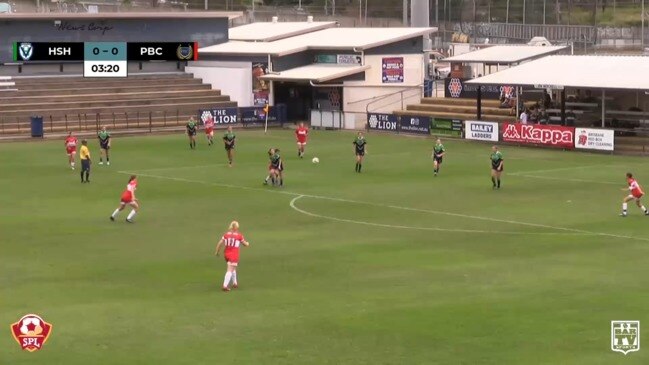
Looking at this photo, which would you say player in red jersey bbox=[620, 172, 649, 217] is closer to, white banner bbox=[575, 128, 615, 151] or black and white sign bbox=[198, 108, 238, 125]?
white banner bbox=[575, 128, 615, 151]

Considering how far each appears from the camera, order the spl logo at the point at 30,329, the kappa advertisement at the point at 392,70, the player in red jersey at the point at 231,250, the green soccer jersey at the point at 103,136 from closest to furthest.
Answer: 1. the spl logo at the point at 30,329
2. the player in red jersey at the point at 231,250
3. the green soccer jersey at the point at 103,136
4. the kappa advertisement at the point at 392,70

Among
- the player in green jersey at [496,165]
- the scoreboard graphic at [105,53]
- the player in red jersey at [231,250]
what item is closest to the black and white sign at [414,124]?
the scoreboard graphic at [105,53]

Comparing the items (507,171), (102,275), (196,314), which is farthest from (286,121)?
(196,314)

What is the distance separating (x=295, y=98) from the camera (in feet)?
292

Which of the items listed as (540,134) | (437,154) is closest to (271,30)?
(540,134)

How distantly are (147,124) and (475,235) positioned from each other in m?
43.6

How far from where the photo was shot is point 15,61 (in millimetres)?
84062

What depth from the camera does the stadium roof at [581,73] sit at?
6894 centimetres

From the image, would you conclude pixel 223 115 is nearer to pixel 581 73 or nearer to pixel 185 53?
pixel 185 53

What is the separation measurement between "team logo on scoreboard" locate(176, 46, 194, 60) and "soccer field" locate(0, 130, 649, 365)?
27.7m

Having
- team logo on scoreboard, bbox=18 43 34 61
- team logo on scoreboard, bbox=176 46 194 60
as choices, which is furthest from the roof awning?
team logo on scoreboard, bbox=18 43 34 61

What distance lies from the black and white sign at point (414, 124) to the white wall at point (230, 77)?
40.1ft

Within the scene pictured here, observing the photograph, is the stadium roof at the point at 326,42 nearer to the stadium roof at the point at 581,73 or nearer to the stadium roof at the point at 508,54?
the stadium roof at the point at 508,54

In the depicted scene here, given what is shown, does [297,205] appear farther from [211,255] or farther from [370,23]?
[370,23]
